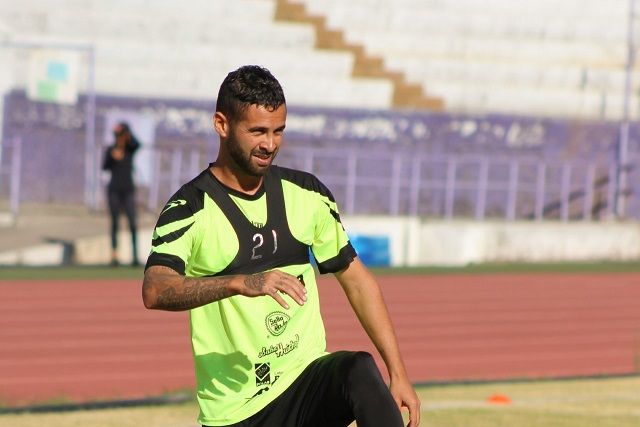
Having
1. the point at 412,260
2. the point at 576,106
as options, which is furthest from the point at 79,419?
the point at 576,106

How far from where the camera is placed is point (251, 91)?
4336mm

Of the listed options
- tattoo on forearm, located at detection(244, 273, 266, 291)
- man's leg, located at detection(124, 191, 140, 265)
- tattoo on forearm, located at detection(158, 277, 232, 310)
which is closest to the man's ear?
tattoo on forearm, located at detection(158, 277, 232, 310)

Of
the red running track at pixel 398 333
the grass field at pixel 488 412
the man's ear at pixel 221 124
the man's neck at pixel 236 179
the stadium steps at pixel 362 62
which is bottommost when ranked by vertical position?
the red running track at pixel 398 333

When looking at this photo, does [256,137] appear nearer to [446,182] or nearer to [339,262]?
[339,262]

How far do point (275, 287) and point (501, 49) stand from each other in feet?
84.5

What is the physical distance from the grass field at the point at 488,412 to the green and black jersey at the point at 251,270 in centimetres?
379

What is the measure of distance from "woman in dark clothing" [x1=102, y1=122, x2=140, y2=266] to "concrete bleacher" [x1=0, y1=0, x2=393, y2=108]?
6492mm

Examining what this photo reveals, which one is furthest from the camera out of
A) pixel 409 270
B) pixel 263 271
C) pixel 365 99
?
pixel 365 99

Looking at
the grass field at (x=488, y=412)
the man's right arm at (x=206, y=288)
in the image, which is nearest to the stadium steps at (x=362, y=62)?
the grass field at (x=488, y=412)

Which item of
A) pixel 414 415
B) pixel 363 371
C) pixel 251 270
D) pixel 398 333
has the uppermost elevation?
pixel 251 270

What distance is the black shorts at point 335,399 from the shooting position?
4.30 m

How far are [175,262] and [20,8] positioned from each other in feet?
73.6

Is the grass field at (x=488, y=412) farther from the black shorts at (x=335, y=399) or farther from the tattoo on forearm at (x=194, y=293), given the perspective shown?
the tattoo on forearm at (x=194, y=293)

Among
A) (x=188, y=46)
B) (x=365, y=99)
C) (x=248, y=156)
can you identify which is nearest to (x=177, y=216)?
(x=248, y=156)
